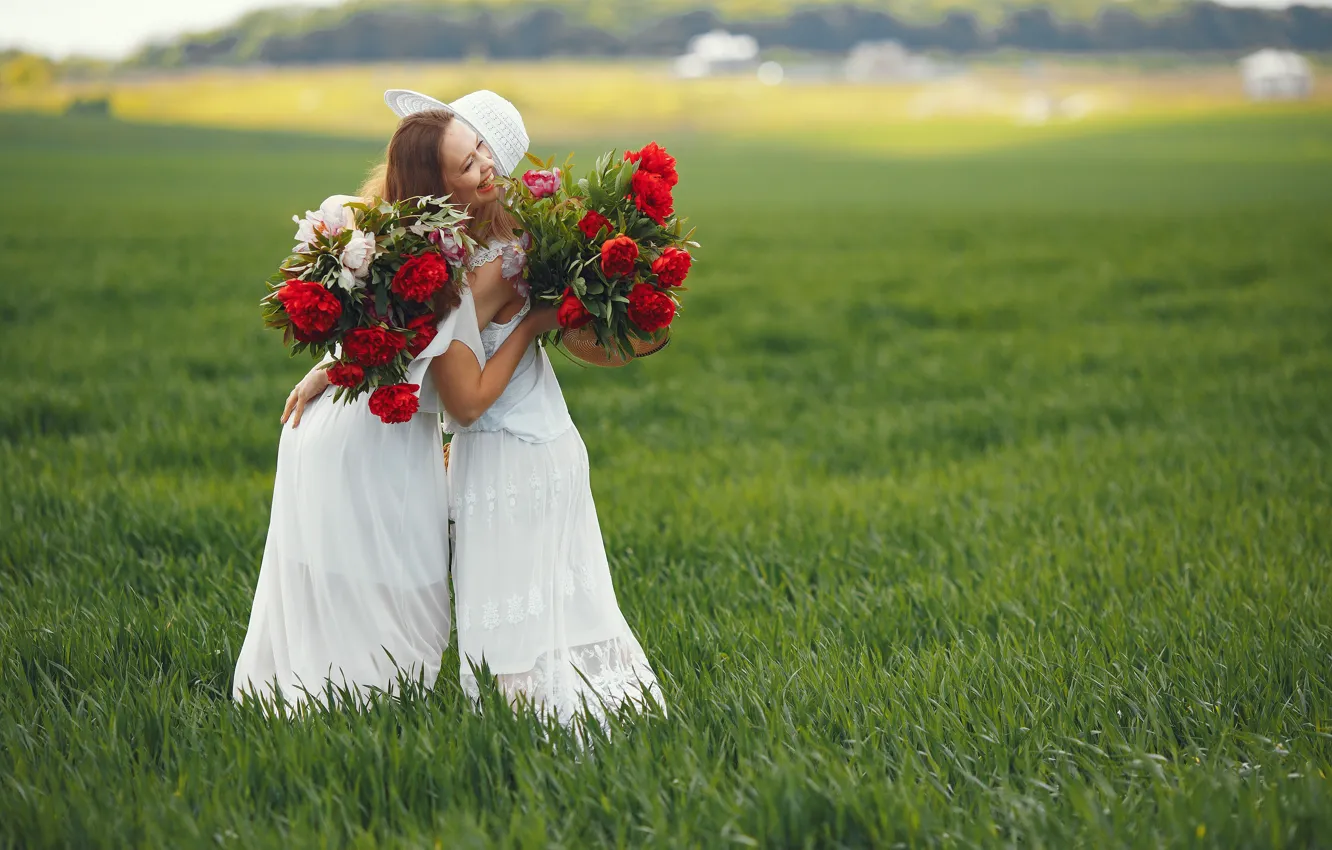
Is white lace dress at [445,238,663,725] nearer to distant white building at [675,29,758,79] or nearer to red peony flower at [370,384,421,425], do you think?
red peony flower at [370,384,421,425]

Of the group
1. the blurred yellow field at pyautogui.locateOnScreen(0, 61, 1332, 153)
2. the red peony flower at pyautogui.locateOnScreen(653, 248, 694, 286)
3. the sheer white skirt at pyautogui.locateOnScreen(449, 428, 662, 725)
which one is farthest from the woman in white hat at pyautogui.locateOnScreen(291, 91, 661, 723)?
the blurred yellow field at pyautogui.locateOnScreen(0, 61, 1332, 153)

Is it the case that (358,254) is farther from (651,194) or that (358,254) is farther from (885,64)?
(885,64)

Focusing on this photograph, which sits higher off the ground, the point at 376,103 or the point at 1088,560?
the point at 376,103

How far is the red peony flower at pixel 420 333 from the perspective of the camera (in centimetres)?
317

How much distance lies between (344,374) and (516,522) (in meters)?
0.67

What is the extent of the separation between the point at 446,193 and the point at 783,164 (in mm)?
52408

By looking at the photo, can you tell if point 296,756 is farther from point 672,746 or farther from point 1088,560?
point 1088,560

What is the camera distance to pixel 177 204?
92.2 feet

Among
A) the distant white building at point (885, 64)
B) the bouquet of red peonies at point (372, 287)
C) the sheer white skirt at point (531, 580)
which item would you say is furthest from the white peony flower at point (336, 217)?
the distant white building at point (885, 64)

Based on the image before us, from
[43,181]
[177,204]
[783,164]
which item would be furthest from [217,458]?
[783,164]

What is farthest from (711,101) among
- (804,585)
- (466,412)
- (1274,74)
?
(466,412)

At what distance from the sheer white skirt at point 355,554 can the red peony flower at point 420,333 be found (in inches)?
10.7

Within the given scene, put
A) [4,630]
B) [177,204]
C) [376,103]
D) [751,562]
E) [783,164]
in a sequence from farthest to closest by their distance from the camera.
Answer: [376,103], [783,164], [177,204], [751,562], [4,630]

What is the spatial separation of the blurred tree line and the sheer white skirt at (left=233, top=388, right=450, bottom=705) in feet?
257
